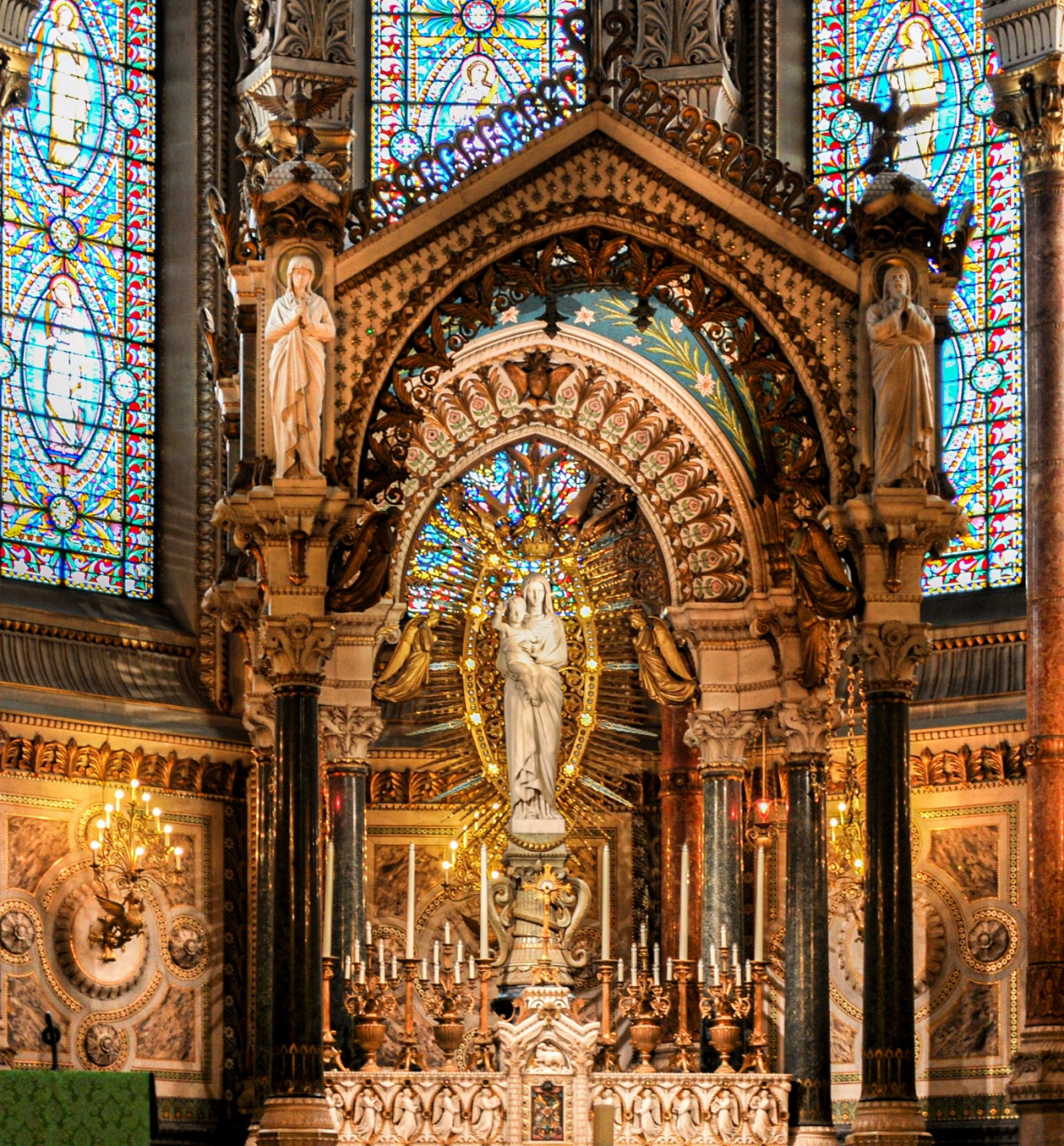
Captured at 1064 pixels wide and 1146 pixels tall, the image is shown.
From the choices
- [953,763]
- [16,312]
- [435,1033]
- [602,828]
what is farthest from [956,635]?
[16,312]

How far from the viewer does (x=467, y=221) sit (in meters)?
19.8

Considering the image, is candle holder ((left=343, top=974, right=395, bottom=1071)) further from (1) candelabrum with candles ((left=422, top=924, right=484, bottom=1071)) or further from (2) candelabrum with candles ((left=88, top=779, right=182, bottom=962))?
(2) candelabrum with candles ((left=88, top=779, right=182, bottom=962))

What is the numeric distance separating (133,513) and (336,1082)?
6.42 meters

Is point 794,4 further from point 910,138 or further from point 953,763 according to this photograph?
point 953,763

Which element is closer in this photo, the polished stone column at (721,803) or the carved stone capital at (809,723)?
the carved stone capital at (809,723)

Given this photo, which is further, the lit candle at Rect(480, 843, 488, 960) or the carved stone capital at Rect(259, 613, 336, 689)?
the lit candle at Rect(480, 843, 488, 960)

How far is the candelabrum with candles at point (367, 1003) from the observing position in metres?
20.0

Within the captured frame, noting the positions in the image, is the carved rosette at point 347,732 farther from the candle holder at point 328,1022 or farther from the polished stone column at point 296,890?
the polished stone column at point 296,890

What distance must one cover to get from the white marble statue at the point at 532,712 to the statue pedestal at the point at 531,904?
4.3 inches

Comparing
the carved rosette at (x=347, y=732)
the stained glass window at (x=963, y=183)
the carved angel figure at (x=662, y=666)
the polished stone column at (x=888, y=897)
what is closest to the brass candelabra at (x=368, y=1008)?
the carved rosette at (x=347, y=732)

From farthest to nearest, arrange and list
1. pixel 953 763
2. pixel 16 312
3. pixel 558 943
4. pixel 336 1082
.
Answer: pixel 16 312, pixel 953 763, pixel 558 943, pixel 336 1082

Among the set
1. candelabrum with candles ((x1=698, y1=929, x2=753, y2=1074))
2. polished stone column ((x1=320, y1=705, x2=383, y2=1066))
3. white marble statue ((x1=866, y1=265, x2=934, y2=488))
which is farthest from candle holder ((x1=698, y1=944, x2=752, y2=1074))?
white marble statue ((x1=866, y1=265, x2=934, y2=488))

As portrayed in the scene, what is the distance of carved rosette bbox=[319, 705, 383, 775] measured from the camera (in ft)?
70.4

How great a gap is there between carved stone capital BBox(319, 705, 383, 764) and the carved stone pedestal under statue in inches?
48.5
